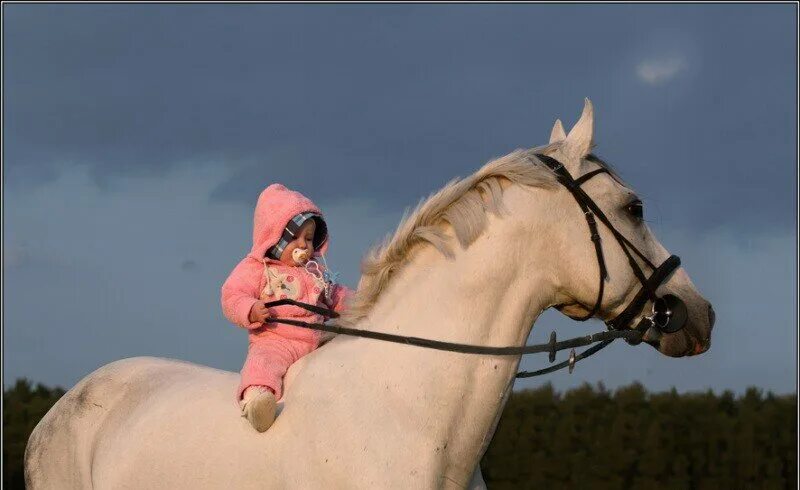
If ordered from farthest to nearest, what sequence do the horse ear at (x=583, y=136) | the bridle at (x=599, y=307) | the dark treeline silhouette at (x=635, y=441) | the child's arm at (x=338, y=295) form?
the dark treeline silhouette at (x=635, y=441) < the child's arm at (x=338, y=295) < the horse ear at (x=583, y=136) < the bridle at (x=599, y=307)

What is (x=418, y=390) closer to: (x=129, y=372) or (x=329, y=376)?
(x=329, y=376)

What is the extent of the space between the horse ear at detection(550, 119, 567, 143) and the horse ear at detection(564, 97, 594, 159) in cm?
16

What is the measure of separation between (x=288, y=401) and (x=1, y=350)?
582 centimetres

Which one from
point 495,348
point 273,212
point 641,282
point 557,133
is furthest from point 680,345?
point 273,212

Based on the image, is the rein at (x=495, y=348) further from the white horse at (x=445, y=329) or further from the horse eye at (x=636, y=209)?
the horse eye at (x=636, y=209)

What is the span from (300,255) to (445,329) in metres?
Result: 1.02

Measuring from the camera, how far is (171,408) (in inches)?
226

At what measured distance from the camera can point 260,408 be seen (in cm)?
494

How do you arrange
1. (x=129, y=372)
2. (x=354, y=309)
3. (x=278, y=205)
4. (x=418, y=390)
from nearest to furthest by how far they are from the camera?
(x=418, y=390)
(x=354, y=309)
(x=278, y=205)
(x=129, y=372)

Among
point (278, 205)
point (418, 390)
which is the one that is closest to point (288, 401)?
point (418, 390)

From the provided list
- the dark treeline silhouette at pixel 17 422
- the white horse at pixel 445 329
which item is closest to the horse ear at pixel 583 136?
the white horse at pixel 445 329

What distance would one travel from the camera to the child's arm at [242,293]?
17.5 ft

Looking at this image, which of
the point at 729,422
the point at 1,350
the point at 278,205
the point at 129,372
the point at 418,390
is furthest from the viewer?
the point at 729,422

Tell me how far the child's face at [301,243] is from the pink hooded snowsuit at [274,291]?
0.05 metres
